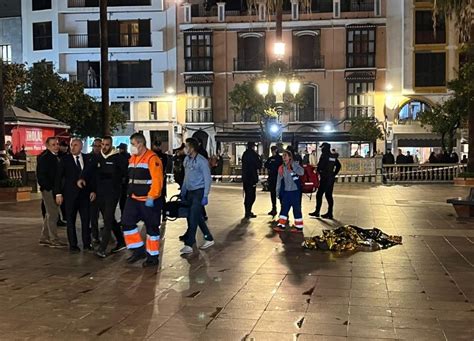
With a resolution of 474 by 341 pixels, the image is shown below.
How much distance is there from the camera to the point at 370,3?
139ft

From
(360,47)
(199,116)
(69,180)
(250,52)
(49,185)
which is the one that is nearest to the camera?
(69,180)

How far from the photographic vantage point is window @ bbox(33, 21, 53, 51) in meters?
45.1

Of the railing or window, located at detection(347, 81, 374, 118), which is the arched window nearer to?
window, located at detection(347, 81, 374, 118)

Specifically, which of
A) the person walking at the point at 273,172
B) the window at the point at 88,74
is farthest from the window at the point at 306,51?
the person walking at the point at 273,172

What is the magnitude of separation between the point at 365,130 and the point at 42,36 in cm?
2478

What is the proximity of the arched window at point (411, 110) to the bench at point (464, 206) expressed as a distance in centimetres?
2927

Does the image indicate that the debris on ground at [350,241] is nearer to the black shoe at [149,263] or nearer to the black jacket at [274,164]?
the black shoe at [149,263]

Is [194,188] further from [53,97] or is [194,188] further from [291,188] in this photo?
[53,97]

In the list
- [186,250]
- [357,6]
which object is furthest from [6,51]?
[186,250]

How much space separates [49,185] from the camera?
31.7 feet

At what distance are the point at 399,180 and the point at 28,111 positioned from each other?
15.9 meters

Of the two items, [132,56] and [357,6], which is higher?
[357,6]

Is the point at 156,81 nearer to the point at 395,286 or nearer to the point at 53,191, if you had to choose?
the point at 53,191

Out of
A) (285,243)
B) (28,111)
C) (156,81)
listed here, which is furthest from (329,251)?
Result: (156,81)
